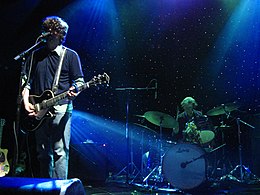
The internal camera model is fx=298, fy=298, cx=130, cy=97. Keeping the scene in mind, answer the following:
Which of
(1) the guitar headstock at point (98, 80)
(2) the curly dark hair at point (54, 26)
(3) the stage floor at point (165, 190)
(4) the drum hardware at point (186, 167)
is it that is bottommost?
(3) the stage floor at point (165, 190)

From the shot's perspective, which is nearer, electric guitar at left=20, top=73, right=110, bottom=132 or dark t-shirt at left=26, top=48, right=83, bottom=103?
electric guitar at left=20, top=73, right=110, bottom=132

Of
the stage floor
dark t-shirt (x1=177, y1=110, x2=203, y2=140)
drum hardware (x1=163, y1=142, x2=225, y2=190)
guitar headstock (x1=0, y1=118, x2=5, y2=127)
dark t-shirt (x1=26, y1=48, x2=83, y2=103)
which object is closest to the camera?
dark t-shirt (x1=26, y1=48, x2=83, y2=103)

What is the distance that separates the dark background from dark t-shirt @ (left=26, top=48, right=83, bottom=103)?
2911 millimetres

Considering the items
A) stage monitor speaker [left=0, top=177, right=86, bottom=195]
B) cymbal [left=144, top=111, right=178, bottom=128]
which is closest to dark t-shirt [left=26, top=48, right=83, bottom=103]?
stage monitor speaker [left=0, top=177, right=86, bottom=195]

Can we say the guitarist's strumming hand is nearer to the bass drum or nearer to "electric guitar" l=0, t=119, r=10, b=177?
the bass drum

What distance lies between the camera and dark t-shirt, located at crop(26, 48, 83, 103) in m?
2.90

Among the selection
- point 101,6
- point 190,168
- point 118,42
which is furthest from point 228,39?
point 190,168

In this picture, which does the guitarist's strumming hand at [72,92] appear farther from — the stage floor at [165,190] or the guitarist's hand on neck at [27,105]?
the stage floor at [165,190]

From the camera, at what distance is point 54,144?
2764 millimetres

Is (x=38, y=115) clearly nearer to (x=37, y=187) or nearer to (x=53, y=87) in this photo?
(x=53, y=87)

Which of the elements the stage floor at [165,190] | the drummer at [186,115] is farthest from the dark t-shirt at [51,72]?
the drummer at [186,115]

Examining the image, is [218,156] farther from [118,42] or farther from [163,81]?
[118,42]

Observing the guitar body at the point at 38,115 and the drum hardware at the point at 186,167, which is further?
the drum hardware at the point at 186,167

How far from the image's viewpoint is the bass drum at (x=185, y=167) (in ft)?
15.9
